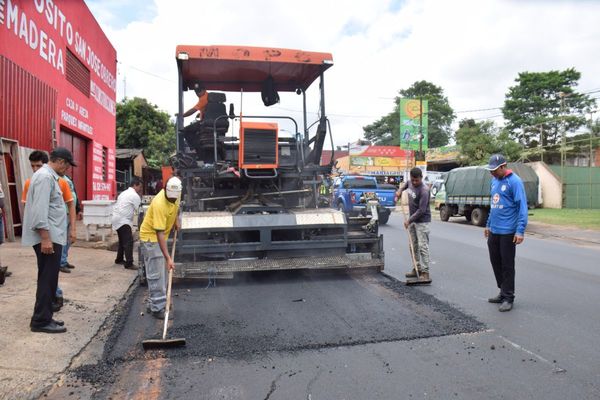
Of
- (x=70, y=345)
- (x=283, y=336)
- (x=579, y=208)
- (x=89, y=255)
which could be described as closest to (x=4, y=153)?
(x=89, y=255)

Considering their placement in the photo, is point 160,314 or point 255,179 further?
point 255,179

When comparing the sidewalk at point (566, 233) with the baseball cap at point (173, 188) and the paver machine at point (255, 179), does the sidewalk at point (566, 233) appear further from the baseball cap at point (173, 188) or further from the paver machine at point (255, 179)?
the baseball cap at point (173, 188)

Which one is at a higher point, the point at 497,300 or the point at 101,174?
the point at 101,174

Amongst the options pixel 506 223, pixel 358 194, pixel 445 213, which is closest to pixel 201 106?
pixel 506 223

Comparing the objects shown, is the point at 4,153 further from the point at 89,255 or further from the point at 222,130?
the point at 222,130

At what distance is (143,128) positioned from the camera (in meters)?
30.6

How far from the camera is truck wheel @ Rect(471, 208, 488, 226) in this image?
56.2ft

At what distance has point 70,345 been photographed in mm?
4023

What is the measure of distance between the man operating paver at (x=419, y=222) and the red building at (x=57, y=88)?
723 centimetres

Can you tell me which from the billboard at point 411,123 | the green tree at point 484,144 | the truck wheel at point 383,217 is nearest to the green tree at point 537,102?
the green tree at point 484,144

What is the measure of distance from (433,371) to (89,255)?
720cm

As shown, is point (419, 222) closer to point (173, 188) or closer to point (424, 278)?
point (424, 278)

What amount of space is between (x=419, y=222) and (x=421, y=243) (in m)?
0.30

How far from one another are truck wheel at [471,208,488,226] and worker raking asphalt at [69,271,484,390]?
39.0 ft
